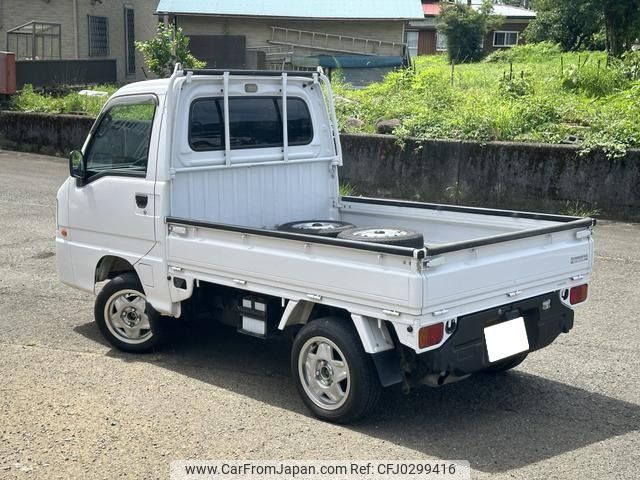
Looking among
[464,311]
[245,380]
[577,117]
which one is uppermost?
[577,117]

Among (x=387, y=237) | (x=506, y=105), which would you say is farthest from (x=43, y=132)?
(x=387, y=237)

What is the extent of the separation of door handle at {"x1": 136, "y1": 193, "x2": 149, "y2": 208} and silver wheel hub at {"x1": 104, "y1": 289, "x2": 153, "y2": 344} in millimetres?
693

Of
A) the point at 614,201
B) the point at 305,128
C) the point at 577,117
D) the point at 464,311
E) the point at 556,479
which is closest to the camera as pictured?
the point at 556,479

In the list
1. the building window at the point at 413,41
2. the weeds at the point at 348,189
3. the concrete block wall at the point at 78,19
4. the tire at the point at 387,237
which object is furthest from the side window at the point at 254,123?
the building window at the point at 413,41

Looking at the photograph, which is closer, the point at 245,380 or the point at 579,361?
the point at 245,380

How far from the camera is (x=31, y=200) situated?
13.1 metres

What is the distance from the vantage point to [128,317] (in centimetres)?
638

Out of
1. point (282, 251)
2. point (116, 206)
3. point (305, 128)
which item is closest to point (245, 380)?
point (282, 251)

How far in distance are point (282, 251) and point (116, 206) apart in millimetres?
1719

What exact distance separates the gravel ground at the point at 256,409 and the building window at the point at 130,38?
24300 millimetres

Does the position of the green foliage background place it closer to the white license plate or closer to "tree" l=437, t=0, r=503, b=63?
the white license plate

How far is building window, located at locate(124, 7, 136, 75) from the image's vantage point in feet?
99.1

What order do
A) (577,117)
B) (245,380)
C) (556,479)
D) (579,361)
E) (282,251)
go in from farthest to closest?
(577,117) < (579,361) < (245,380) < (282,251) < (556,479)

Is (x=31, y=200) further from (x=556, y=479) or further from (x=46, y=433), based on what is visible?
(x=556, y=479)
